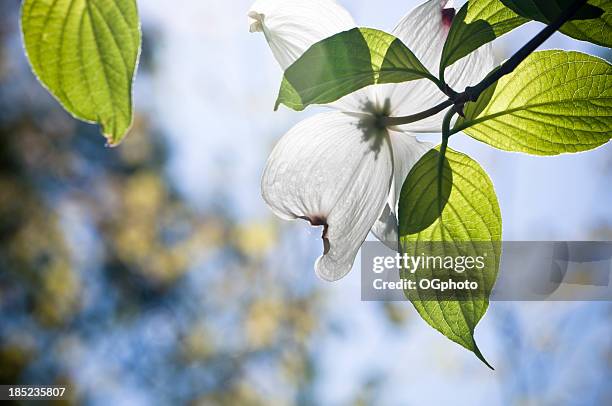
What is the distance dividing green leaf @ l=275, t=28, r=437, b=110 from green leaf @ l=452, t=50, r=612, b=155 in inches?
0.7

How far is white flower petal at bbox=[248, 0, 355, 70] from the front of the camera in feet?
0.34

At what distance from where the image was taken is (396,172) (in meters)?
0.11

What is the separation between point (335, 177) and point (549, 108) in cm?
4

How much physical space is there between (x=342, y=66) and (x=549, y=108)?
37 mm

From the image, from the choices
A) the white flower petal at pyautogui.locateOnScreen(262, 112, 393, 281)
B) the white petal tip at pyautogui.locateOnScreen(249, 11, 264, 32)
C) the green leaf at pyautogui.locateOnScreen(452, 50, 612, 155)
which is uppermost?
the white petal tip at pyautogui.locateOnScreen(249, 11, 264, 32)

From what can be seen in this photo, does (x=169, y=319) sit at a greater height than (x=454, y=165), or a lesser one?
lesser

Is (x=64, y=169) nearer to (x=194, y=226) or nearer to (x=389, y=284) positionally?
(x=194, y=226)

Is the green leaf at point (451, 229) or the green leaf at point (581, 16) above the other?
the green leaf at point (581, 16)

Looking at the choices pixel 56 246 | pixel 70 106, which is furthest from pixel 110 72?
pixel 56 246

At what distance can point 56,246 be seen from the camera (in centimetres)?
204

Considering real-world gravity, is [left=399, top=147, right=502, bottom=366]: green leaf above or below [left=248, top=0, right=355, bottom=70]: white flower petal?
below

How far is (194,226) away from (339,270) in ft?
6.96

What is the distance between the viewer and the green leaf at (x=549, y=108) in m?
0.10

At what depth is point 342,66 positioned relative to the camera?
95mm
